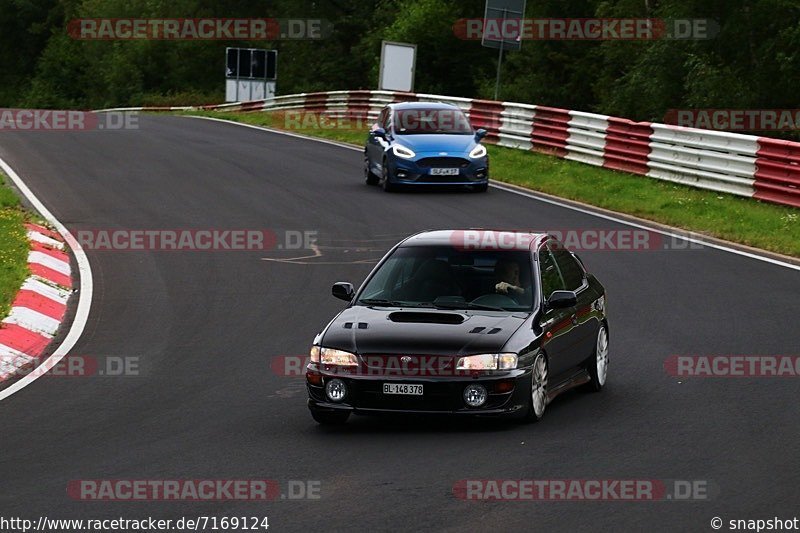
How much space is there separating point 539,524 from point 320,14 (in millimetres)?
78530

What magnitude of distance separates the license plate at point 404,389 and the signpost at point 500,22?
25.4 meters

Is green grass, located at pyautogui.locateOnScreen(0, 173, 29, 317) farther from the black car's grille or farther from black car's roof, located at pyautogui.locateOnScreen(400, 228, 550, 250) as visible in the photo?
the black car's grille

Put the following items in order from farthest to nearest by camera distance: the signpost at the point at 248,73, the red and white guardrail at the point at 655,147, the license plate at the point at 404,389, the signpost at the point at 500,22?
the signpost at the point at 248,73, the signpost at the point at 500,22, the red and white guardrail at the point at 655,147, the license plate at the point at 404,389

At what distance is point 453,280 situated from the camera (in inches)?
433

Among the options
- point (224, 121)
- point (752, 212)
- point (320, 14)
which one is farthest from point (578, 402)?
point (320, 14)

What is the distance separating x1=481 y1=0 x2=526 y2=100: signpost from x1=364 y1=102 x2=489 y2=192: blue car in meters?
7.59

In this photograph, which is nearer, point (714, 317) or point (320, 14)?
point (714, 317)

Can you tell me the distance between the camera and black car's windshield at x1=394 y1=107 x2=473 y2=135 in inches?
1073

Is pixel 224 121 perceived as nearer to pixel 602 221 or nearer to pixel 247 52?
pixel 247 52

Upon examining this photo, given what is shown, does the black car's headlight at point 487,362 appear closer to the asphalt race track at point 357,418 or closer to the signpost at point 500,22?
the asphalt race track at point 357,418

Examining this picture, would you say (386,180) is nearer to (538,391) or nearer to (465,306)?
(465,306)

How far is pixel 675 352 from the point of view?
1291cm

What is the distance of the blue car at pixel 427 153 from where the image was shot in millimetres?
26047

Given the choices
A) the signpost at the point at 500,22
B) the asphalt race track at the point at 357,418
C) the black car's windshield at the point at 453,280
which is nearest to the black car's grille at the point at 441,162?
the asphalt race track at the point at 357,418
